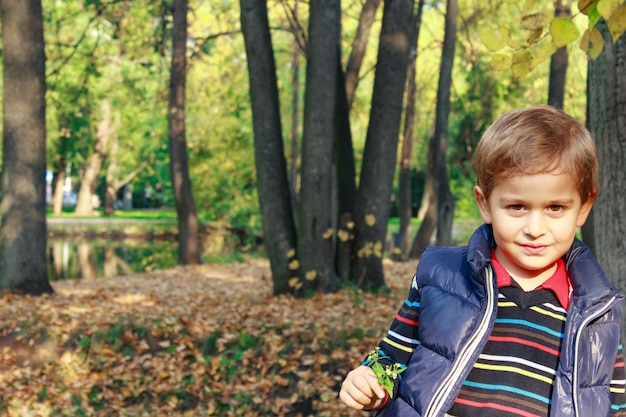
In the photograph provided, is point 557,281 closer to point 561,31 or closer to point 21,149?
point 561,31

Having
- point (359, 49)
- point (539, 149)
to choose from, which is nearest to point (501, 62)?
point (539, 149)

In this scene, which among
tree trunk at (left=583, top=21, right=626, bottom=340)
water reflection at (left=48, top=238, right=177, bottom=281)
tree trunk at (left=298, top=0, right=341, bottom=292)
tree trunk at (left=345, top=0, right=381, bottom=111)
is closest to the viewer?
tree trunk at (left=583, top=21, right=626, bottom=340)

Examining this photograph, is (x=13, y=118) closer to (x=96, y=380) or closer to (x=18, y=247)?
(x=18, y=247)

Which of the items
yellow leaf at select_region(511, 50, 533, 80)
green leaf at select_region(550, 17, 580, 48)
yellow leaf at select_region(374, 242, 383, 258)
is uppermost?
green leaf at select_region(550, 17, 580, 48)

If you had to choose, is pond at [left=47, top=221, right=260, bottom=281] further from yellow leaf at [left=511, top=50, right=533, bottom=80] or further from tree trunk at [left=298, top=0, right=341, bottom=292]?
yellow leaf at [left=511, top=50, right=533, bottom=80]

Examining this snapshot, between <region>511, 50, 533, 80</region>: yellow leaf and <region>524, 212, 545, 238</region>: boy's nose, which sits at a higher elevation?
<region>511, 50, 533, 80</region>: yellow leaf

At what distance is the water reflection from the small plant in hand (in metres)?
18.7

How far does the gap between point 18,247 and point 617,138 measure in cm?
861

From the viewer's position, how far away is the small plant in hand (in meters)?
2.35

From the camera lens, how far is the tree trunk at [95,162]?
43.8m

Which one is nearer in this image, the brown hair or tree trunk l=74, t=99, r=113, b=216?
the brown hair

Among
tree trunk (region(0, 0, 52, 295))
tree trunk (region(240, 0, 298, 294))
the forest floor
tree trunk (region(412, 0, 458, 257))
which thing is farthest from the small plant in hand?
tree trunk (region(412, 0, 458, 257))

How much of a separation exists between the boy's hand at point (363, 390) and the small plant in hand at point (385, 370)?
2 cm

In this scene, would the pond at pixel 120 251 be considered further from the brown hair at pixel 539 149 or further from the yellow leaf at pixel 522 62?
the brown hair at pixel 539 149
